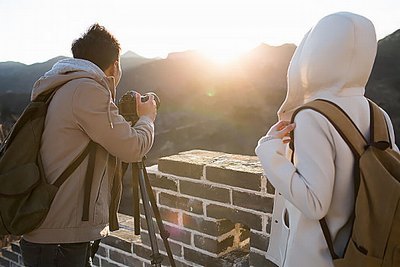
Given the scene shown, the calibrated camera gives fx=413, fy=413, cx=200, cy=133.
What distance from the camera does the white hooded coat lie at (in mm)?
1130

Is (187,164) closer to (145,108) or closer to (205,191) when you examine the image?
(205,191)

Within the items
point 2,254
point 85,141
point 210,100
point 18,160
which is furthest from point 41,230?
point 210,100

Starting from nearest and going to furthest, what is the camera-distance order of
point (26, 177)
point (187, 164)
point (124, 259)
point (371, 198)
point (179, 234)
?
point (371, 198) < point (26, 177) < point (187, 164) < point (179, 234) < point (124, 259)

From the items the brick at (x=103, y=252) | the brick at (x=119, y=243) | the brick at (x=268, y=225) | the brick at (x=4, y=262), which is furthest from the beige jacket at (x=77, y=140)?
the brick at (x=4, y=262)

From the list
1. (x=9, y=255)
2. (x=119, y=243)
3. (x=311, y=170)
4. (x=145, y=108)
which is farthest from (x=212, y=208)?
(x=9, y=255)

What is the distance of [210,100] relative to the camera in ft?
55.9

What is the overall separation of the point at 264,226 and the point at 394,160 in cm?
90

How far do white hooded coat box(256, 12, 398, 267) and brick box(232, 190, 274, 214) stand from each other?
0.59 meters

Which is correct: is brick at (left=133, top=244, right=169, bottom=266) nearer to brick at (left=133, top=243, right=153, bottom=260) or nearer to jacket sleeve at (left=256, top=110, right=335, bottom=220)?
brick at (left=133, top=243, right=153, bottom=260)

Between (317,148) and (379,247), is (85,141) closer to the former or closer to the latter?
(317,148)

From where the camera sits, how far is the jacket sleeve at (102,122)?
1622mm

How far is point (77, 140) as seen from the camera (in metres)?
1.68

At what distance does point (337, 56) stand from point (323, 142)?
9.8 inches

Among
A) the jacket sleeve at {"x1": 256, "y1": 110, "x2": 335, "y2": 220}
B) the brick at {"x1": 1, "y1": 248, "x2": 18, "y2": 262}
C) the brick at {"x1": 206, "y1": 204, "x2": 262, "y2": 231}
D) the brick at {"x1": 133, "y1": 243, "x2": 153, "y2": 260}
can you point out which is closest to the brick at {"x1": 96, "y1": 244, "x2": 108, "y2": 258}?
the brick at {"x1": 133, "y1": 243, "x2": 153, "y2": 260}
